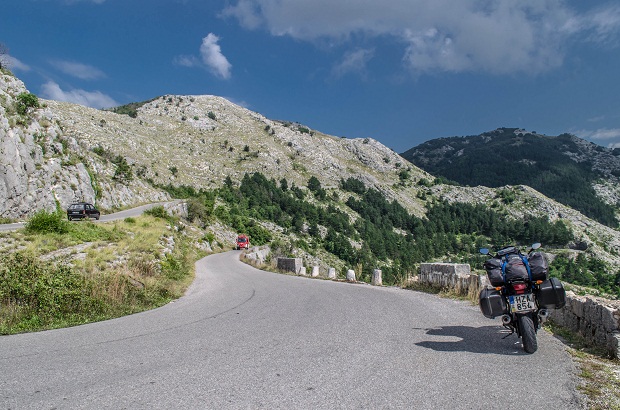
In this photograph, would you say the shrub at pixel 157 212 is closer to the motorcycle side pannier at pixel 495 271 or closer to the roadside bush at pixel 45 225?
the roadside bush at pixel 45 225

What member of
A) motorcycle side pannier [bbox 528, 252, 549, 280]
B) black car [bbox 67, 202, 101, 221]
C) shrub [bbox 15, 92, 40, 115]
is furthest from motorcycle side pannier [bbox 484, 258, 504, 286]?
shrub [bbox 15, 92, 40, 115]

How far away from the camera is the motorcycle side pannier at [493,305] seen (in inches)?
233

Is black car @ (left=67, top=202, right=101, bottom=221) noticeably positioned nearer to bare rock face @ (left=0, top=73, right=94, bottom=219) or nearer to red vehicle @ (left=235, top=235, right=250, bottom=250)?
bare rock face @ (left=0, top=73, right=94, bottom=219)

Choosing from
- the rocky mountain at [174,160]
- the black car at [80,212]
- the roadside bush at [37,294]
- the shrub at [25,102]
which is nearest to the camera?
the roadside bush at [37,294]

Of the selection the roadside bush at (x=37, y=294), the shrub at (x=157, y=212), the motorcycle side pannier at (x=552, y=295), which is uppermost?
the shrub at (x=157, y=212)

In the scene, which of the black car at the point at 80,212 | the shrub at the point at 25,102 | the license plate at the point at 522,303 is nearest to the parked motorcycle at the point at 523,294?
the license plate at the point at 522,303

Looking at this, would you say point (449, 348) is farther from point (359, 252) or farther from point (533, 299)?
point (359, 252)

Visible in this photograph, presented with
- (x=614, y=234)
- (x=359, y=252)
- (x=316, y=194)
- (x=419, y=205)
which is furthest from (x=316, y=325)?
(x=614, y=234)

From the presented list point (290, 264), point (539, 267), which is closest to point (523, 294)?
point (539, 267)

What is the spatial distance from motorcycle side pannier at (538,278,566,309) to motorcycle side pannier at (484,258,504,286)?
58 centimetres

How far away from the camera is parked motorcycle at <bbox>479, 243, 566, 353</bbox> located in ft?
18.8

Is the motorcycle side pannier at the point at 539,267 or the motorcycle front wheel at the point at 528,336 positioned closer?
the motorcycle front wheel at the point at 528,336

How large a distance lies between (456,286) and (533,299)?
6.31 meters

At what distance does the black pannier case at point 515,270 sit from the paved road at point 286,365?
44.4 inches
